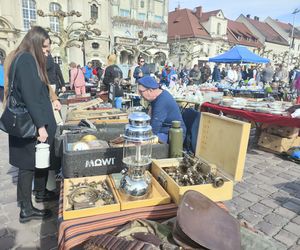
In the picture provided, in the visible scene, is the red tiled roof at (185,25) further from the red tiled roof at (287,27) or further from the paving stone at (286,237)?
the paving stone at (286,237)

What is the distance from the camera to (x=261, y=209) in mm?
3051

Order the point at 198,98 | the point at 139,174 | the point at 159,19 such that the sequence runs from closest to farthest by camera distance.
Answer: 1. the point at 139,174
2. the point at 198,98
3. the point at 159,19

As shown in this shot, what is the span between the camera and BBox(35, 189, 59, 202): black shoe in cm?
308

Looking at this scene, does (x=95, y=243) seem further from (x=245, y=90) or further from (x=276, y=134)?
(x=245, y=90)

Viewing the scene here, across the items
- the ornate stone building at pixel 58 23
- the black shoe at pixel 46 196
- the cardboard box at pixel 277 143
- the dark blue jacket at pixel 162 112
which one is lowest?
the black shoe at pixel 46 196

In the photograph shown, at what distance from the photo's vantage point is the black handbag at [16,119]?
2205 millimetres

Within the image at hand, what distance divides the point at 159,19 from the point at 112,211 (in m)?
38.3

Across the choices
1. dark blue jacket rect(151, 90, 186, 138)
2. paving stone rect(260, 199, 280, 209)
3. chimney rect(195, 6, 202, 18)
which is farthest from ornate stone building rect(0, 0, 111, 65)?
paving stone rect(260, 199, 280, 209)

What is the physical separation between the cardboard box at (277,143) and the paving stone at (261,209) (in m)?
2.34

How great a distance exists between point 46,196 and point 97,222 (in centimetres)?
203

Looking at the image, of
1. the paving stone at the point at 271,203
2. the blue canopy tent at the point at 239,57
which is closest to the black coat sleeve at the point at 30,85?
the paving stone at the point at 271,203

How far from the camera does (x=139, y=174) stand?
166 centimetres

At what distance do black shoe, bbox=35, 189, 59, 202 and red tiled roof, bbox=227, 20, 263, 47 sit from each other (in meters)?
44.4

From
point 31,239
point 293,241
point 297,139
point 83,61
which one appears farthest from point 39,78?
point 83,61
